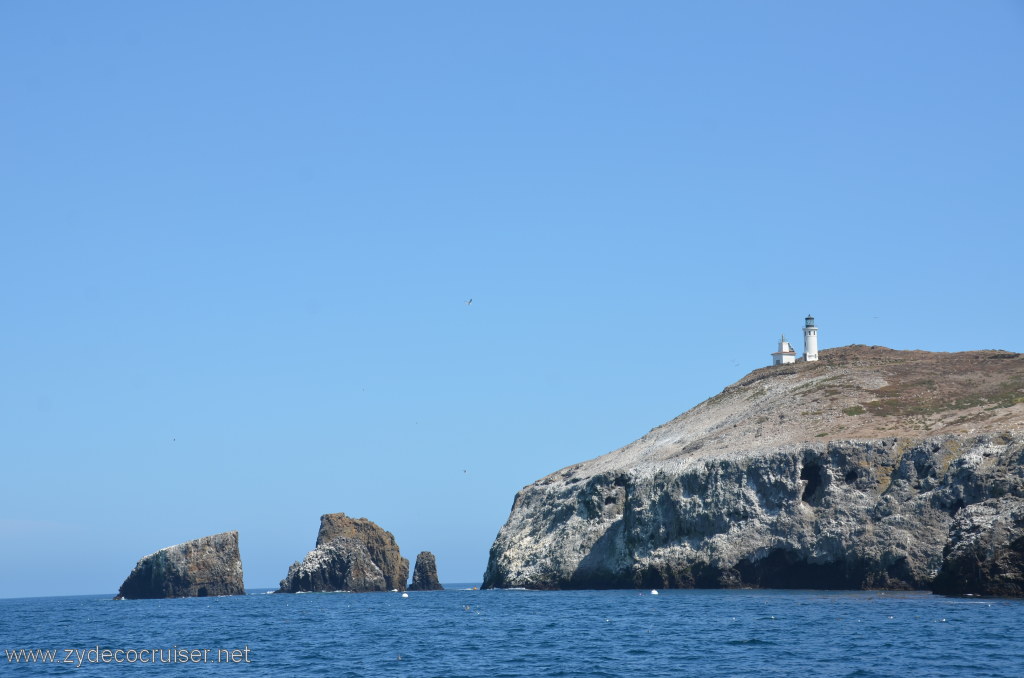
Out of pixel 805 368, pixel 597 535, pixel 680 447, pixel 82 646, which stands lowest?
pixel 82 646

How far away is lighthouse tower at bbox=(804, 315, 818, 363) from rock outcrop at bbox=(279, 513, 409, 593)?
147ft

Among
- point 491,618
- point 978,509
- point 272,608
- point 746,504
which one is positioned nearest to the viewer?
point 978,509

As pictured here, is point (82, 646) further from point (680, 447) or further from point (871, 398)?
point (871, 398)

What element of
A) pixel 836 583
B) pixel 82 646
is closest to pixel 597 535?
pixel 836 583

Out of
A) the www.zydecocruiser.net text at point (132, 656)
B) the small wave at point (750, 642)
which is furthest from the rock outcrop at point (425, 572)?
the small wave at point (750, 642)

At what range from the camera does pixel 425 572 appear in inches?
4215

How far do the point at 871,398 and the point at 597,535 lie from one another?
2345cm

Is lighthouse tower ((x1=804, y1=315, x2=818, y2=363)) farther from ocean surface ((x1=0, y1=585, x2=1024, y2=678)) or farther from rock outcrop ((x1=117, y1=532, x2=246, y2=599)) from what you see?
rock outcrop ((x1=117, y1=532, x2=246, y2=599))

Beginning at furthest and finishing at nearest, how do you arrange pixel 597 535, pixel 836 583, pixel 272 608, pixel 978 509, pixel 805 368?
pixel 805 368
pixel 597 535
pixel 272 608
pixel 836 583
pixel 978 509

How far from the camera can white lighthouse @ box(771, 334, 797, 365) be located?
363 feet

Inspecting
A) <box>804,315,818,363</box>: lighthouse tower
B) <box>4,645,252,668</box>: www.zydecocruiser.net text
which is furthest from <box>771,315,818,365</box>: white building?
<box>4,645,252,668</box>: www.zydecocruiser.net text

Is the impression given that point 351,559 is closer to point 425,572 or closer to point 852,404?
point 425,572

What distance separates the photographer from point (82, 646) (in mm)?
50875

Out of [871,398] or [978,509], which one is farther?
[871,398]
